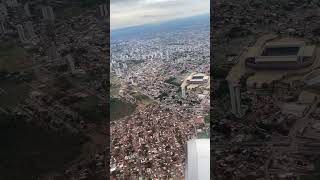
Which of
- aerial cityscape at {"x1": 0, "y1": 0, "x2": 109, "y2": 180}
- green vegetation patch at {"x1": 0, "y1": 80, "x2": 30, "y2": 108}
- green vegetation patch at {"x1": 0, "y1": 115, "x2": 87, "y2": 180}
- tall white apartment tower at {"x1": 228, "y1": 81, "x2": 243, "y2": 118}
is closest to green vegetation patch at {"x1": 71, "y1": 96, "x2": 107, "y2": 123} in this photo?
aerial cityscape at {"x1": 0, "y1": 0, "x2": 109, "y2": 180}

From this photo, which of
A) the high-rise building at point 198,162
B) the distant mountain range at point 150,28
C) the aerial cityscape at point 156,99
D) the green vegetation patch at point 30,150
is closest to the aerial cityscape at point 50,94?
the green vegetation patch at point 30,150

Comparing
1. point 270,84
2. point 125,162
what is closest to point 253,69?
point 270,84

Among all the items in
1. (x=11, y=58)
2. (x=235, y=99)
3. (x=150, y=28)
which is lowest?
(x=235, y=99)

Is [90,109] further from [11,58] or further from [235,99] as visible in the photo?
A: [235,99]

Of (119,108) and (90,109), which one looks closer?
(90,109)

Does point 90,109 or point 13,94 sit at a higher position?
point 13,94

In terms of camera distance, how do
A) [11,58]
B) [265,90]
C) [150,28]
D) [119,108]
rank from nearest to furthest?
[265,90], [11,58], [150,28], [119,108]

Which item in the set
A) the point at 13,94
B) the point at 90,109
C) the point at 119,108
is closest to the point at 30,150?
the point at 13,94

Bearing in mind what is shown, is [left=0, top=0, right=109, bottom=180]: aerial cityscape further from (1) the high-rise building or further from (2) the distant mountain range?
(1) the high-rise building
